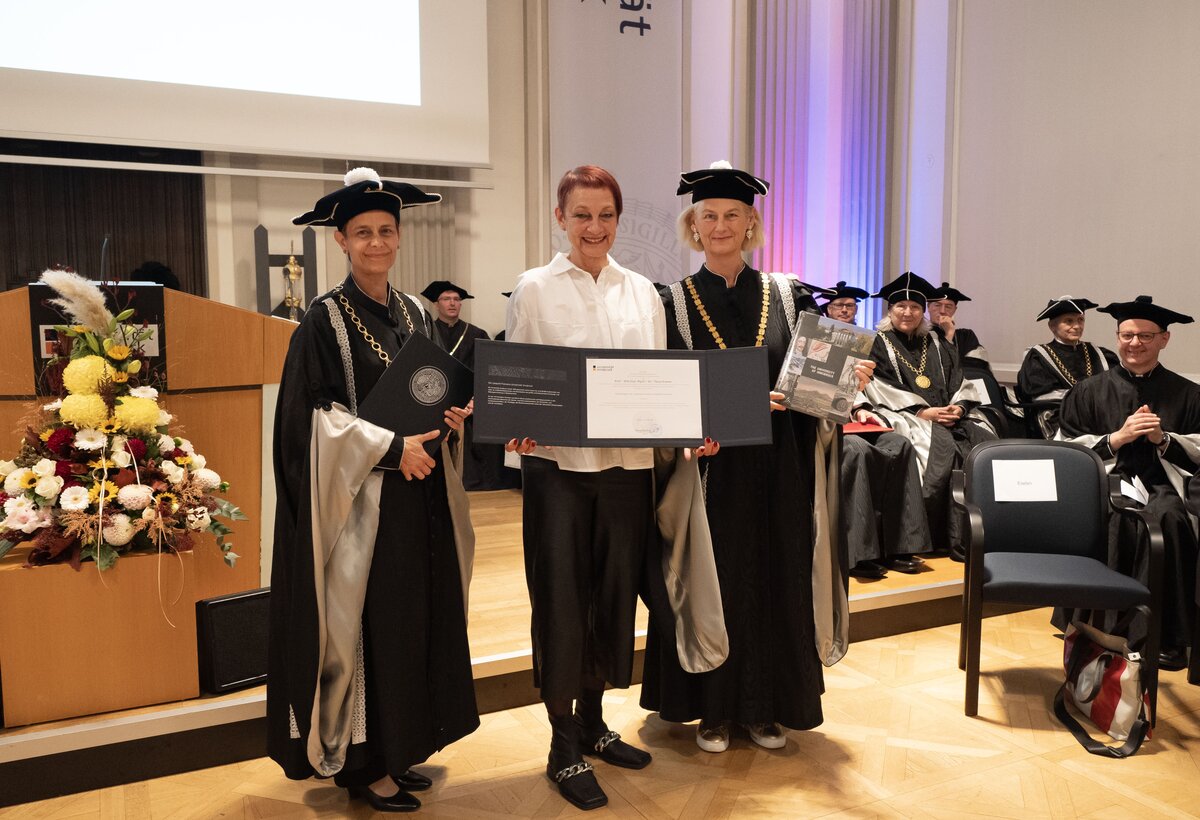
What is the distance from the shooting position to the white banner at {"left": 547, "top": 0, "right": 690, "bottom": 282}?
25.4ft

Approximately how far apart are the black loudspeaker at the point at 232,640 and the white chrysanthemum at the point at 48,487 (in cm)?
54

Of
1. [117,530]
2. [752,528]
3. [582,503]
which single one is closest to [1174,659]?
[752,528]

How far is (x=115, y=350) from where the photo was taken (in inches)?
113

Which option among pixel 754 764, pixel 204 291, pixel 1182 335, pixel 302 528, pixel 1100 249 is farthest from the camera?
pixel 204 291

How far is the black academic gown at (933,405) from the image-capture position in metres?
5.01

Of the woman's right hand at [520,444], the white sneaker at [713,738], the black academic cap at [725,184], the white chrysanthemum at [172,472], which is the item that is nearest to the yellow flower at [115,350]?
the white chrysanthemum at [172,472]

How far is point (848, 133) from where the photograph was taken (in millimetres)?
8336

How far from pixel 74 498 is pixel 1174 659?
4.05 metres

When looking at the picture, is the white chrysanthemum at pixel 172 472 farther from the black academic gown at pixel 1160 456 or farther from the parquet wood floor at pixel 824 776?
the black academic gown at pixel 1160 456

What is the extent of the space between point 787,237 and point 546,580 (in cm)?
628

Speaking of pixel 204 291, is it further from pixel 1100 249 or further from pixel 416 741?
pixel 1100 249

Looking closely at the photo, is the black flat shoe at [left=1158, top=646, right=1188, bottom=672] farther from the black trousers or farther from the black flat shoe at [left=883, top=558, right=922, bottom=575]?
the black trousers

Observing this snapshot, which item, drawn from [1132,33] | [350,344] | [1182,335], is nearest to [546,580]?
[350,344]

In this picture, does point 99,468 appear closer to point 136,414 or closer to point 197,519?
point 136,414
